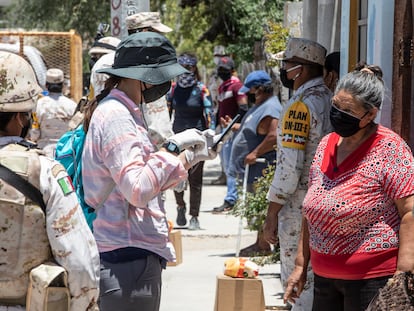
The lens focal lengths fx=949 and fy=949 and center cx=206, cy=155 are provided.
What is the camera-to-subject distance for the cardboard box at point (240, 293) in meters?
6.17

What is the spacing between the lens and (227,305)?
6156mm

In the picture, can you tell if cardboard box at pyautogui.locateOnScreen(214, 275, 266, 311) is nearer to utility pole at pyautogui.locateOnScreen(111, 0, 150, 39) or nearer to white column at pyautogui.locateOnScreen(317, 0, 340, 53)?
utility pole at pyautogui.locateOnScreen(111, 0, 150, 39)

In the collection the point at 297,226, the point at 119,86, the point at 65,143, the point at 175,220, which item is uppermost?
the point at 119,86

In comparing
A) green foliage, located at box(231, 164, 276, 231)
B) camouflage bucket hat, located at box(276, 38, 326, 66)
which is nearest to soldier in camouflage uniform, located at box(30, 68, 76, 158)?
green foliage, located at box(231, 164, 276, 231)

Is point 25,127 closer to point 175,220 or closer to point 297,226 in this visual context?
point 297,226

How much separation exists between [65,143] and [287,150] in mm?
1545

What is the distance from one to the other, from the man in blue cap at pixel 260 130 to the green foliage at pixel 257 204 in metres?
0.22

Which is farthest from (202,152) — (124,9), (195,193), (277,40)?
(195,193)

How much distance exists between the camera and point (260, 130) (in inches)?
369

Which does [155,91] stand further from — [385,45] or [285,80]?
[285,80]

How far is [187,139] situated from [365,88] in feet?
2.94

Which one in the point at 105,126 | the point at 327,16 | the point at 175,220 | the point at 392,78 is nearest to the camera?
the point at 105,126

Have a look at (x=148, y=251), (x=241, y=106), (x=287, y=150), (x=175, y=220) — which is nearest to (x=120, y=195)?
(x=148, y=251)

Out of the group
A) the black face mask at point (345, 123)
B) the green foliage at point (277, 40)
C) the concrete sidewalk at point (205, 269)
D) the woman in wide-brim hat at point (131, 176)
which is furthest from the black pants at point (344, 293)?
the green foliage at point (277, 40)
